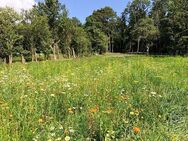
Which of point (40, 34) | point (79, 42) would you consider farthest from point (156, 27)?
point (40, 34)

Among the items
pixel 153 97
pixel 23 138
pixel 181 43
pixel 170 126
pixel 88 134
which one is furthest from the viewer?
pixel 181 43

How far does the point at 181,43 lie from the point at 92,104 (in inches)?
2417

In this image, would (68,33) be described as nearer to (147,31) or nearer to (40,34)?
(40,34)

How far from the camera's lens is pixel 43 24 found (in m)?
66.7

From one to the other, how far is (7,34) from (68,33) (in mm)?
18196

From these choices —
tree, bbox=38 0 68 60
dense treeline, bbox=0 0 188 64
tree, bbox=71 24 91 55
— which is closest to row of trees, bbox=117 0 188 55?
dense treeline, bbox=0 0 188 64

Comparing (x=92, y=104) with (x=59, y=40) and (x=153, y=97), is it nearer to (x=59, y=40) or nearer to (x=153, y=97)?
(x=153, y=97)

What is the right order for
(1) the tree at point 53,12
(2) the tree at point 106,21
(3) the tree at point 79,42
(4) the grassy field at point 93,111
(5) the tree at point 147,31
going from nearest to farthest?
(4) the grassy field at point 93,111, (1) the tree at point 53,12, (3) the tree at point 79,42, (5) the tree at point 147,31, (2) the tree at point 106,21

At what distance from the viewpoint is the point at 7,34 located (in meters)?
63.2

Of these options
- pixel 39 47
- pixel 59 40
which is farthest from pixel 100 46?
pixel 39 47

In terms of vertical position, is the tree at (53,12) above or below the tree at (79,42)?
above

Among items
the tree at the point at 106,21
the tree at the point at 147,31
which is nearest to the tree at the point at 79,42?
the tree at the point at 147,31

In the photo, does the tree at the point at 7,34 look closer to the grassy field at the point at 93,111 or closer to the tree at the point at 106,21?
the tree at the point at 106,21

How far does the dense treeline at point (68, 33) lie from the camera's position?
65.3 metres
